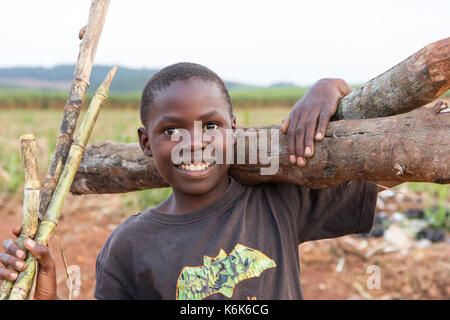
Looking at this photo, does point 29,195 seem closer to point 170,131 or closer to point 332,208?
point 170,131

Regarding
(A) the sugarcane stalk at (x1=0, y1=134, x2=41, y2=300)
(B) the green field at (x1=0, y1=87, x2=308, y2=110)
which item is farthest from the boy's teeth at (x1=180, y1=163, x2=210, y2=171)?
(B) the green field at (x1=0, y1=87, x2=308, y2=110)

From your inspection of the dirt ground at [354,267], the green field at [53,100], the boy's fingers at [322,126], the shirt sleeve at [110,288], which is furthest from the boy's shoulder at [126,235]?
the green field at [53,100]

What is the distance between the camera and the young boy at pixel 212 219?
160 cm

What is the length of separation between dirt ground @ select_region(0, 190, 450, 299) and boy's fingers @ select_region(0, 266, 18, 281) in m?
2.20

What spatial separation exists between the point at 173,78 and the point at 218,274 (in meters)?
0.76

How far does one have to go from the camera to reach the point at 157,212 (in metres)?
1.75

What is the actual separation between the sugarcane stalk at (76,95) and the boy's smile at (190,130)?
382 millimetres

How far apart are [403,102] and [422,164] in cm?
27

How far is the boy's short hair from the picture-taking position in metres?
1.64

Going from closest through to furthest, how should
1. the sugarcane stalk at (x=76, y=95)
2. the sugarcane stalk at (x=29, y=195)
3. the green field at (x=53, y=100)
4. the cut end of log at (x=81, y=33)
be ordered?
the sugarcane stalk at (x=29, y=195) < the sugarcane stalk at (x=76, y=95) < the cut end of log at (x=81, y=33) < the green field at (x=53, y=100)

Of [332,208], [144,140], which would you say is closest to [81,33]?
[144,140]

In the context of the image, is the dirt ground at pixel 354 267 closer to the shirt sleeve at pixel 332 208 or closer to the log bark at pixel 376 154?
the shirt sleeve at pixel 332 208

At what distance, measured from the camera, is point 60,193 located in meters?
1.74
